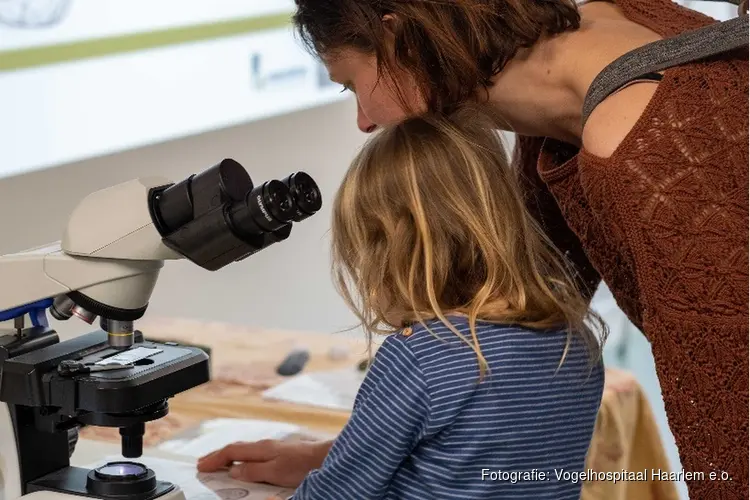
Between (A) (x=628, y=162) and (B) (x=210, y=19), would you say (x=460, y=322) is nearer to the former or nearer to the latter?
(A) (x=628, y=162)

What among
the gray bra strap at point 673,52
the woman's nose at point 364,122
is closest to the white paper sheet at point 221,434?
the woman's nose at point 364,122

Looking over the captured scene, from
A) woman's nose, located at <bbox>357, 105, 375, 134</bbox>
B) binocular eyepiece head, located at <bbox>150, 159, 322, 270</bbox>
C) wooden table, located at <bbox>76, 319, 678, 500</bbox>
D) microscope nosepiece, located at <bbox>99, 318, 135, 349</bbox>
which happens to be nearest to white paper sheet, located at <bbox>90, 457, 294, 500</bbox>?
wooden table, located at <bbox>76, 319, 678, 500</bbox>

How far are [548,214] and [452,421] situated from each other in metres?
0.48

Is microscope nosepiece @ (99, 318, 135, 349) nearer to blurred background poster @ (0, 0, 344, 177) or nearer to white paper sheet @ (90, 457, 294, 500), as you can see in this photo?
white paper sheet @ (90, 457, 294, 500)

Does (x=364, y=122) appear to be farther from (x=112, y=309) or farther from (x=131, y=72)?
(x=131, y=72)

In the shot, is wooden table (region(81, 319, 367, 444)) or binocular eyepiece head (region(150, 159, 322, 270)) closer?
binocular eyepiece head (region(150, 159, 322, 270))

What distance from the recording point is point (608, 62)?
1371 millimetres

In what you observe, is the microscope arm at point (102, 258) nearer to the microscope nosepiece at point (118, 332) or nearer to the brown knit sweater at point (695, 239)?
the microscope nosepiece at point (118, 332)

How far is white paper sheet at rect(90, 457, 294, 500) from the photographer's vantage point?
1498 millimetres

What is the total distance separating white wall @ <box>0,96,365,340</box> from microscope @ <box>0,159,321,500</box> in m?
1.10

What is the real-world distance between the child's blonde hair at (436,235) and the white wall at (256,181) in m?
1.21

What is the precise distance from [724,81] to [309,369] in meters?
1.04

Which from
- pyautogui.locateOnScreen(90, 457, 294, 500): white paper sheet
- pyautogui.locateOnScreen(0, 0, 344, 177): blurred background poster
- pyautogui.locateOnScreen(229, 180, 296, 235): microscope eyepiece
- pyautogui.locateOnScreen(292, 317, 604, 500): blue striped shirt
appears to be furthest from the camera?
pyautogui.locateOnScreen(0, 0, 344, 177): blurred background poster

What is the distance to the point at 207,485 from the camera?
1.53m
